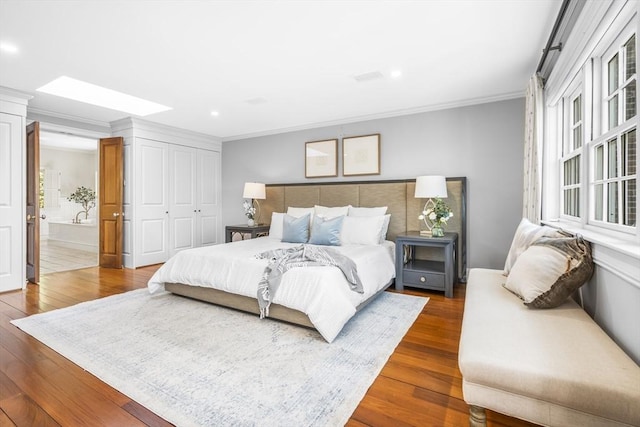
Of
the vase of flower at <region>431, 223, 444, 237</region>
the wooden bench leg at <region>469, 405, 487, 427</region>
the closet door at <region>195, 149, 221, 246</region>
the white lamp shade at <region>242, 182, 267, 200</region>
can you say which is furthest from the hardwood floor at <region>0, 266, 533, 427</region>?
the closet door at <region>195, 149, 221, 246</region>

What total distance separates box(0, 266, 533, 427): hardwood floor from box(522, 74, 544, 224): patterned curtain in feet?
4.60

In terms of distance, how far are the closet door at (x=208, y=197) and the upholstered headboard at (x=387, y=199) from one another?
151 centimetres

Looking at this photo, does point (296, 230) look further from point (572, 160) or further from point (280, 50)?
point (572, 160)

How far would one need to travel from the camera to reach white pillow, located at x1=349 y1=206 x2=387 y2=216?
167 inches

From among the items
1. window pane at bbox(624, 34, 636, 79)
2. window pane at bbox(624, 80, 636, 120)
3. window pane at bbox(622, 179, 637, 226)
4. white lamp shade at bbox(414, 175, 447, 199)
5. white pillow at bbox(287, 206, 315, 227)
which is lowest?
white pillow at bbox(287, 206, 315, 227)

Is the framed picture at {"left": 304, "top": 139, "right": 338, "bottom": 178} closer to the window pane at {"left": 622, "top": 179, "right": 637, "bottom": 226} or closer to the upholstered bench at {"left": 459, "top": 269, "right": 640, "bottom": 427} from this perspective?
the window pane at {"left": 622, "top": 179, "right": 637, "bottom": 226}

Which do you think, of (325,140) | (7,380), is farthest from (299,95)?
(7,380)

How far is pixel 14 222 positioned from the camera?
3.90 metres

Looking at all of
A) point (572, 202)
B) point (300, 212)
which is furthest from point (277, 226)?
point (572, 202)

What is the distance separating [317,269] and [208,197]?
173 inches

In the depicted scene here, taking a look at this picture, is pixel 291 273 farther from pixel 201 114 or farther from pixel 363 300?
pixel 201 114

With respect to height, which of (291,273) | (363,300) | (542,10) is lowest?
(363,300)

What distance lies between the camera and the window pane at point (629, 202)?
1726 mm

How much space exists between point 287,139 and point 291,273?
3.48 m
